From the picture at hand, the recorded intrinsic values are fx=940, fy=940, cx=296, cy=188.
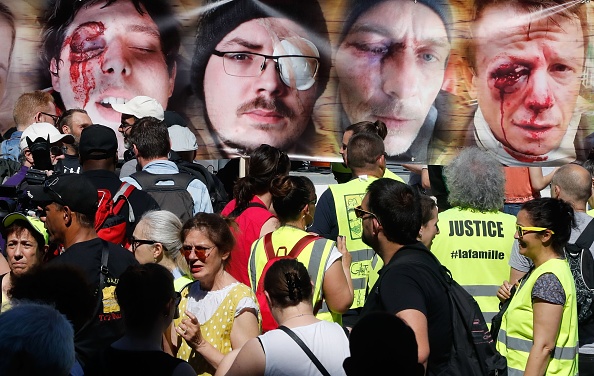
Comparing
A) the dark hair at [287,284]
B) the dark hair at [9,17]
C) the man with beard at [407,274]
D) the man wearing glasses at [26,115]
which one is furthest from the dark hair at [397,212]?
the dark hair at [9,17]

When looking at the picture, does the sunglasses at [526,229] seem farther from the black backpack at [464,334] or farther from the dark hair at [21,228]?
the dark hair at [21,228]

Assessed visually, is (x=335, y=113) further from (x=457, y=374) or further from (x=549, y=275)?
(x=457, y=374)

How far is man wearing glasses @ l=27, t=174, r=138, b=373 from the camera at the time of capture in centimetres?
423

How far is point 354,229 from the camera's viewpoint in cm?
606

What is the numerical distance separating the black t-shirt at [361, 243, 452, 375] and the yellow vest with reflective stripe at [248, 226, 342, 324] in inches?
27.7

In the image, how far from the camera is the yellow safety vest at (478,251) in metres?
5.71

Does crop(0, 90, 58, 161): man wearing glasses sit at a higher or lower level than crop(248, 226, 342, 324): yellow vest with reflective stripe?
higher

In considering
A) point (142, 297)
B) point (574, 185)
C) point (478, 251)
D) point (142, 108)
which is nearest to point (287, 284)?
point (142, 297)

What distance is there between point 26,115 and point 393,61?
301 centimetres

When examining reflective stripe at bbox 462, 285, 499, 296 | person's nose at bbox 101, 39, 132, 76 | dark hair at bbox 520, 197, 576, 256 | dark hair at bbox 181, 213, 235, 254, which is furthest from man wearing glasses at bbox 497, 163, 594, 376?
person's nose at bbox 101, 39, 132, 76

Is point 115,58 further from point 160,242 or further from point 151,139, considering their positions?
point 160,242

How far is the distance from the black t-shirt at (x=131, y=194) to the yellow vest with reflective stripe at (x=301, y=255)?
2.57 ft

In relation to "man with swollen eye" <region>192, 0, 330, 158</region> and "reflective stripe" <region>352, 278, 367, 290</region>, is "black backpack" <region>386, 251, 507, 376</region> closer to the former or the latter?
"reflective stripe" <region>352, 278, 367, 290</region>

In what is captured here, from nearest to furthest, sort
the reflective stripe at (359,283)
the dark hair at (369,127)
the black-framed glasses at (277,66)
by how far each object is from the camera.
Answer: the reflective stripe at (359,283) → the dark hair at (369,127) → the black-framed glasses at (277,66)
